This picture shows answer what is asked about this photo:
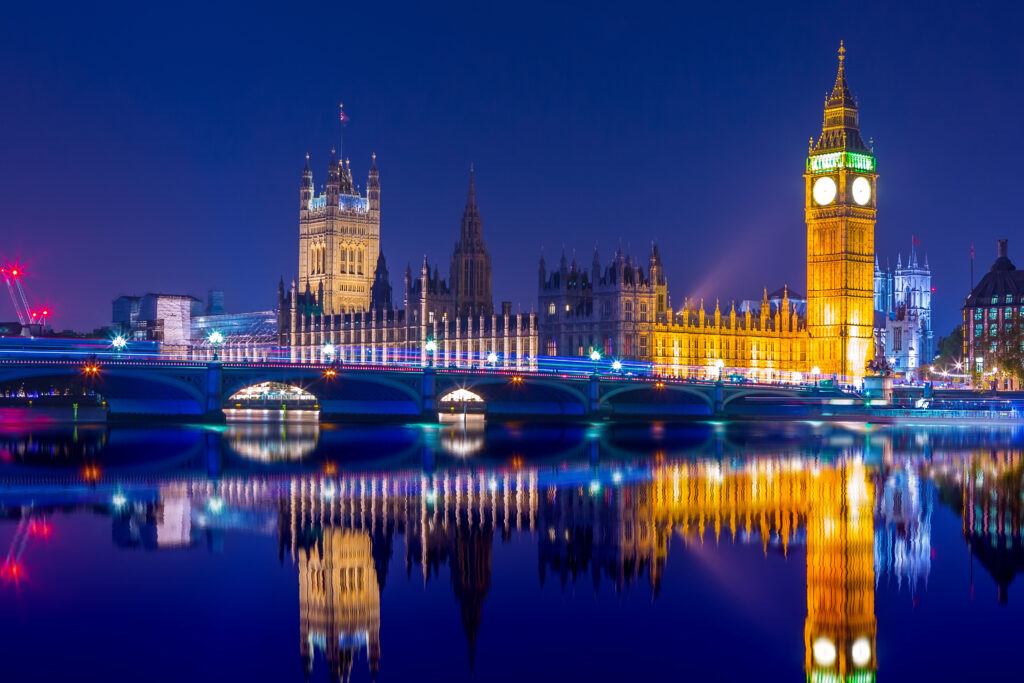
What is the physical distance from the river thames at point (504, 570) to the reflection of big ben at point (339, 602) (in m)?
0.10

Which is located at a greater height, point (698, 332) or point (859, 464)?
point (698, 332)

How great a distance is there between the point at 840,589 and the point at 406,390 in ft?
219

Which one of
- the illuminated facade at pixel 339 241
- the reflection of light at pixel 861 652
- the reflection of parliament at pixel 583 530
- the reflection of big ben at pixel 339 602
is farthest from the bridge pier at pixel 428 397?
the illuminated facade at pixel 339 241

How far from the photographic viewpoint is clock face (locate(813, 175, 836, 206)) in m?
134

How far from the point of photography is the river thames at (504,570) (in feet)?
82.4

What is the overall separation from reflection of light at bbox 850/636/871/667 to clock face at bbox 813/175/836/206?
113 meters

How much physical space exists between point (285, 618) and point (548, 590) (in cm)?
658

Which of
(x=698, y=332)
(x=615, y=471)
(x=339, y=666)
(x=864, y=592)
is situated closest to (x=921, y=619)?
(x=864, y=592)

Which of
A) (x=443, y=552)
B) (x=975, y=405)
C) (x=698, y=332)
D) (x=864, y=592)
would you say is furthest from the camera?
(x=698, y=332)

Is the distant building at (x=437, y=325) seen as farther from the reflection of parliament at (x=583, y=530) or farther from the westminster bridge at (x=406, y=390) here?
the reflection of parliament at (x=583, y=530)

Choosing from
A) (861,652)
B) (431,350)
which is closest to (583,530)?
(861,652)

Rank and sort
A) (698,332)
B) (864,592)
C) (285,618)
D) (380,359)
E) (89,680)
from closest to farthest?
(89,680), (285,618), (864,592), (698,332), (380,359)

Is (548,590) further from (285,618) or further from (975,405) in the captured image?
(975,405)

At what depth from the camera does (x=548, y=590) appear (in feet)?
102
